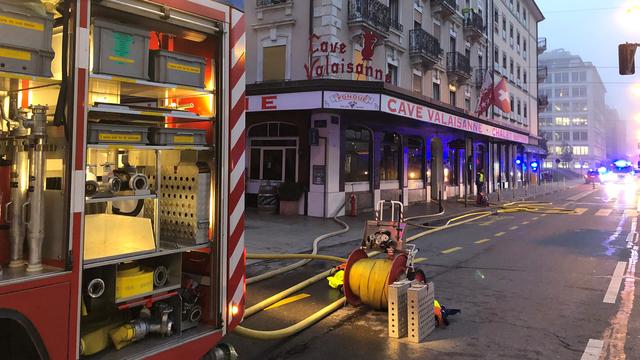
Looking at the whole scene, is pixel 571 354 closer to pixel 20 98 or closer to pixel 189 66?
pixel 189 66

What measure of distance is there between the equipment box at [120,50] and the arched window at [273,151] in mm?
15791

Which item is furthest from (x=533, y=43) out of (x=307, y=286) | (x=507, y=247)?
(x=307, y=286)

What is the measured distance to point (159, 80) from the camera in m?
3.34

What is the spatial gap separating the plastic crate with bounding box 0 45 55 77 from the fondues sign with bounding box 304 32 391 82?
15.5 meters

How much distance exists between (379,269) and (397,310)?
93 centimetres

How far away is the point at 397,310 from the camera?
5.21 metres

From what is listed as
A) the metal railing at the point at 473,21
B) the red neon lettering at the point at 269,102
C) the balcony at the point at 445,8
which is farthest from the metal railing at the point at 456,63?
the red neon lettering at the point at 269,102

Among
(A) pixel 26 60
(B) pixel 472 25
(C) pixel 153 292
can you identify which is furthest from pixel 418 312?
(B) pixel 472 25

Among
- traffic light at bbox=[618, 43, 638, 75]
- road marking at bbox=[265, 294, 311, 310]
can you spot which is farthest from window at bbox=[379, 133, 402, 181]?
road marking at bbox=[265, 294, 311, 310]

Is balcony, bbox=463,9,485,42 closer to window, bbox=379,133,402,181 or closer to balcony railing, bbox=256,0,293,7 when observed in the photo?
window, bbox=379,133,402,181

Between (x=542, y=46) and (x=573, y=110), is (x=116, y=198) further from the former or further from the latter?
(x=573, y=110)

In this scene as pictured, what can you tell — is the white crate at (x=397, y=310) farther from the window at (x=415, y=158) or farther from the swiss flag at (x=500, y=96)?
the swiss flag at (x=500, y=96)

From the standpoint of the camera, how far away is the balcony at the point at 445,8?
88.1ft

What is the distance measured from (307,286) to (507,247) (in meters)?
6.35
